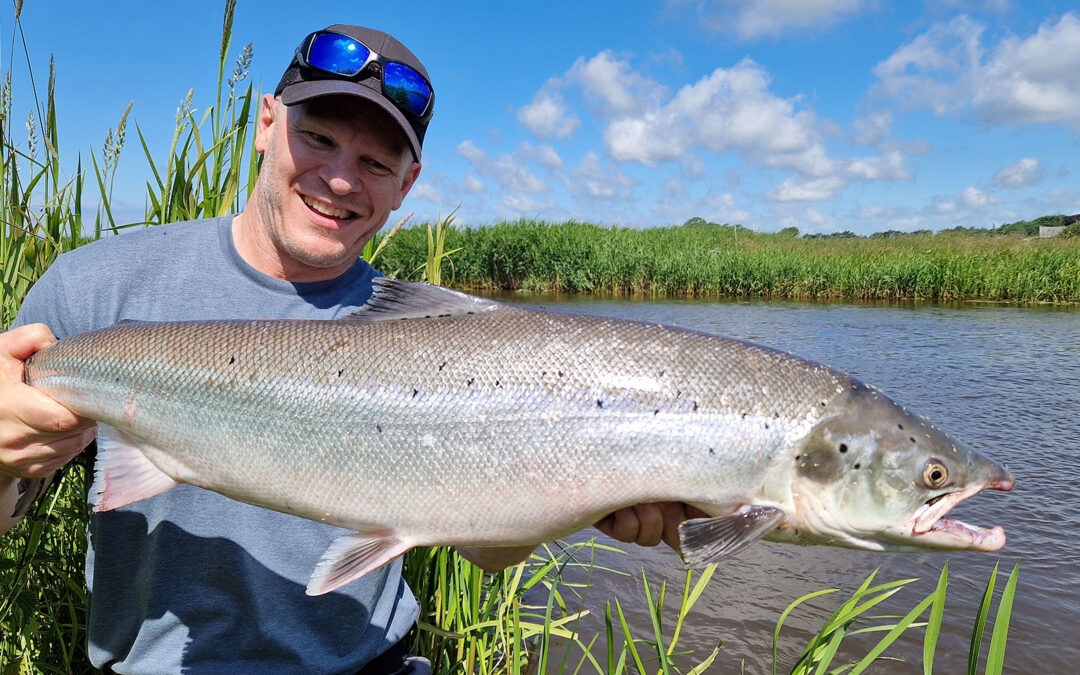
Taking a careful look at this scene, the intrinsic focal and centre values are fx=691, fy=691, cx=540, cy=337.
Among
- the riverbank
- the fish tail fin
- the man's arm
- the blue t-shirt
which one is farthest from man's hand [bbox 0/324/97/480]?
the riverbank

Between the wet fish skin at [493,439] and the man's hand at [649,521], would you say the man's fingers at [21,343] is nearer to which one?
the wet fish skin at [493,439]

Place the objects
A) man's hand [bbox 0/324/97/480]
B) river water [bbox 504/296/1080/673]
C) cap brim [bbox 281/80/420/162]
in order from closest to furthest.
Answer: man's hand [bbox 0/324/97/480] < cap brim [bbox 281/80/420/162] < river water [bbox 504/296/1080/673]

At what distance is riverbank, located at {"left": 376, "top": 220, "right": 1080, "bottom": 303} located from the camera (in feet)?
74.5

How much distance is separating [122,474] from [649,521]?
1632mm

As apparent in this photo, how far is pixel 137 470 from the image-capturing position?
2.11 metres

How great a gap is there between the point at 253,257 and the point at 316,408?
0.88m

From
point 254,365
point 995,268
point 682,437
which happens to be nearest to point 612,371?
point 682,437

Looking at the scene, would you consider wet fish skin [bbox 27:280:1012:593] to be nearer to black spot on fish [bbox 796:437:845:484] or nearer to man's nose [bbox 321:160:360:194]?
black spot on fish [bbox 796:437:845:484]

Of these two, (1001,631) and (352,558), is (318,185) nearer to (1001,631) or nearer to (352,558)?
(352,558)

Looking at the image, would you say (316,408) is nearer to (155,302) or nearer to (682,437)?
(155,302)

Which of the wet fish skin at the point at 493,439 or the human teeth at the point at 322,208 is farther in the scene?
the human teeth at the point at 322,208

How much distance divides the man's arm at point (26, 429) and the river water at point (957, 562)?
3.17 m

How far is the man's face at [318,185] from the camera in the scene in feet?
8.51

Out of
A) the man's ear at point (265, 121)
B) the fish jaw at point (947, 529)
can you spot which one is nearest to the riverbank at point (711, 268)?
the man's ear at point (265, 121)
